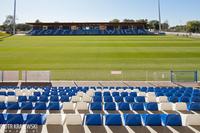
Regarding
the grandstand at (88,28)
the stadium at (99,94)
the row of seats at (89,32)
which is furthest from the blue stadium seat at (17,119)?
the grandstand at (88,28)

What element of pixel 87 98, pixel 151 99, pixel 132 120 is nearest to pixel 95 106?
pixel 87 98

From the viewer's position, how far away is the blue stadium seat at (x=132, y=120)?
12.2 m

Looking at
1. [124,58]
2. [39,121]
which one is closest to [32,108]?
[39,121]

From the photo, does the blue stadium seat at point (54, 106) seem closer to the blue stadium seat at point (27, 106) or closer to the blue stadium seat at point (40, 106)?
the blue stadium seat at point (40, 106)

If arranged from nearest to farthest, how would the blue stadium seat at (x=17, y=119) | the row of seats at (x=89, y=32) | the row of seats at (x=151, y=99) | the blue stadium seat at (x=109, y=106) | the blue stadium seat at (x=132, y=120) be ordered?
the blue stadium seat at (x=17, y=119) < the blue stadium seat at (x=132, y=120) < the blue stadium seat at (x=109, y=106) < the row of seats at (x=151, y=99) < the row of seats at (x=89, y=32)

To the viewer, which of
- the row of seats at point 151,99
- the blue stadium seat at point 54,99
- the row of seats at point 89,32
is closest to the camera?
the row of seats at point 151,99

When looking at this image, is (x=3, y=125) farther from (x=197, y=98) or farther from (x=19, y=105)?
(x=197, y=98)

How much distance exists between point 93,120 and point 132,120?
4.82 ft

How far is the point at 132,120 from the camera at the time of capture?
12.3 m

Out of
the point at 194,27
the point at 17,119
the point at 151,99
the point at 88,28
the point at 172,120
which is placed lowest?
the point at 151,99

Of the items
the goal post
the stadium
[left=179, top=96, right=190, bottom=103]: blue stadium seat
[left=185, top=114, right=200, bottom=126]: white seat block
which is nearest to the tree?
the stadium

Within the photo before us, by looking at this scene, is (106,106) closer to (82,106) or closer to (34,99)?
(82,106)

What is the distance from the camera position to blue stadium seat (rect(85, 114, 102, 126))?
481 inches

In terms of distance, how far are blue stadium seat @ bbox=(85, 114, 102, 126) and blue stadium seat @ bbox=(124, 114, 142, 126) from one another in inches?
40.1
